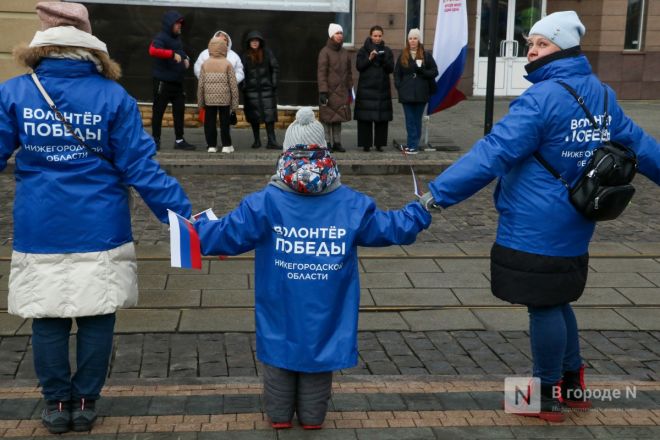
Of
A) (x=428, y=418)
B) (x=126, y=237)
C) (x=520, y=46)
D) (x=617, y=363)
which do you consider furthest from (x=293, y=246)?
(x=520, y=46)

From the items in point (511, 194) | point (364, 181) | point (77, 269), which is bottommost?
point (364, 181)

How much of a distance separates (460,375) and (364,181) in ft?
22.7

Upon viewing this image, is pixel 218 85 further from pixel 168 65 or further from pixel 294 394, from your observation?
pixel 294 394

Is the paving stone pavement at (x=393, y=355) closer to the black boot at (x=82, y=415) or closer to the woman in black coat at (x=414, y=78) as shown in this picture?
the black boot at (x=82, y=415)

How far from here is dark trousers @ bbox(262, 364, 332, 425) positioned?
4.32 m

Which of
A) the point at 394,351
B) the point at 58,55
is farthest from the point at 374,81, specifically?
the point at 58,55

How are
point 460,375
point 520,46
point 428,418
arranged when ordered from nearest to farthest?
point 428,418 < point 460,375 < point 520,46

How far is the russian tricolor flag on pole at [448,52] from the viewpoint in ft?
45.0

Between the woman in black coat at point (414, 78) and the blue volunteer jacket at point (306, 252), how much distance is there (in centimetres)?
920

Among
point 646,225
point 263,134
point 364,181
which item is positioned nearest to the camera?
point 646,225

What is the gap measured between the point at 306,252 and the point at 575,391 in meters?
1.52

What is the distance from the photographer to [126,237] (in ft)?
14.2

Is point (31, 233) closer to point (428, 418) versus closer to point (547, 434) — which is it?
point (428, 418)

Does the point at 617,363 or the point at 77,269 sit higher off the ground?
the point at 77,269
